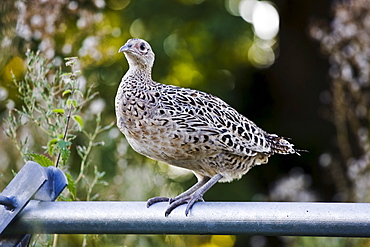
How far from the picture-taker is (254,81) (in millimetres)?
9023

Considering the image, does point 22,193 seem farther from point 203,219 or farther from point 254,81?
point 254,81

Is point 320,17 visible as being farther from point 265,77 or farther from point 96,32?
point 96,32

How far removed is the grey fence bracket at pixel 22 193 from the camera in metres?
1.97

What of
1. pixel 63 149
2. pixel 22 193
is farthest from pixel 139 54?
pixel 22 193

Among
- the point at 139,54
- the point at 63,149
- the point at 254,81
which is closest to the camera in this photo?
the point at 63,149

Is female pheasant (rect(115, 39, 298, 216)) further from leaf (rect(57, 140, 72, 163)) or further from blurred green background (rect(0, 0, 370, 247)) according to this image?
blurred green background (rect(0, 0, 370, 247))

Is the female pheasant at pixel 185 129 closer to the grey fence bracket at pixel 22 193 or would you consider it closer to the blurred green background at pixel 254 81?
the grey fence bracket at pixel 22 193

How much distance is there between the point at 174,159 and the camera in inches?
122

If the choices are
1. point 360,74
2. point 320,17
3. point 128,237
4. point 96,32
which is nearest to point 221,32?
point 320,17

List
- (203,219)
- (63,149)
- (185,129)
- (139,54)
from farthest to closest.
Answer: (139,54)
(185,129)
(63,149)
(203,219)

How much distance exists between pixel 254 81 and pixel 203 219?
7.16 m

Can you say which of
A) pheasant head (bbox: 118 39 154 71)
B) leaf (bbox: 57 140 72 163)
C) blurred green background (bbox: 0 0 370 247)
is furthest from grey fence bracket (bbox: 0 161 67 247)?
blurred green background (bbox: 0 0 370 247)

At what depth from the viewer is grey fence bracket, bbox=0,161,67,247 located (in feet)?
6.47

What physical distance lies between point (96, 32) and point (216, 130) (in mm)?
2020
